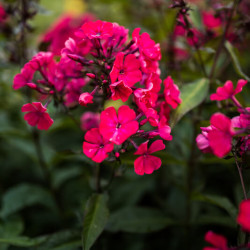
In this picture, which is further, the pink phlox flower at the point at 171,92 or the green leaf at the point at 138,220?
the green leaf at the point at 138,220

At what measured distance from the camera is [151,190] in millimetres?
2818

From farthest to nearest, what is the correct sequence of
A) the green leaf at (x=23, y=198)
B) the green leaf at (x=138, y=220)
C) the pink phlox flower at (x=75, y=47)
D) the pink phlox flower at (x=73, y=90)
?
the green leaf at (x=23, y=198), the green leaf at (x=138, y=220), the pink phlox flower at (x=73, y=90), the pink phlox flower at (x=75, y=47)

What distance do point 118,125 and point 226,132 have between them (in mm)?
479

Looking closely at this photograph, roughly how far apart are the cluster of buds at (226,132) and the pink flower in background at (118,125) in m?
0.33

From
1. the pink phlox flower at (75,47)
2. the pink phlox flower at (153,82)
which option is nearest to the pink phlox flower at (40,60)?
the pink phlox flower at (75,47)

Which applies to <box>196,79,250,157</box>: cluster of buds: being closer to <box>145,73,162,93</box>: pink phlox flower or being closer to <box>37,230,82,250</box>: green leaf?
<box>145,73,162,93</box>: pink phlox flower

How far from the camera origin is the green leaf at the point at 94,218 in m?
1.47

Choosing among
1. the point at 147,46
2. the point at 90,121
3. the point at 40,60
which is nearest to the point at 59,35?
the point at 90,121

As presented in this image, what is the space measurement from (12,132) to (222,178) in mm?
1925

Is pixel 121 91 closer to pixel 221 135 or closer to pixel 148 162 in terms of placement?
pixel 148 162

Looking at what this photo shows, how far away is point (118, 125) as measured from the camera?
1.38 meters

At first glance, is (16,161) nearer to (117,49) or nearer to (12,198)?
(12,198)

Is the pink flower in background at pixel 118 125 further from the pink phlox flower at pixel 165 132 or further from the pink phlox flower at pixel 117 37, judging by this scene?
the pink phlox flower at pixel 117 37

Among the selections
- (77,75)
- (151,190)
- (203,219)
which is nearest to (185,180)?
(203,219)
